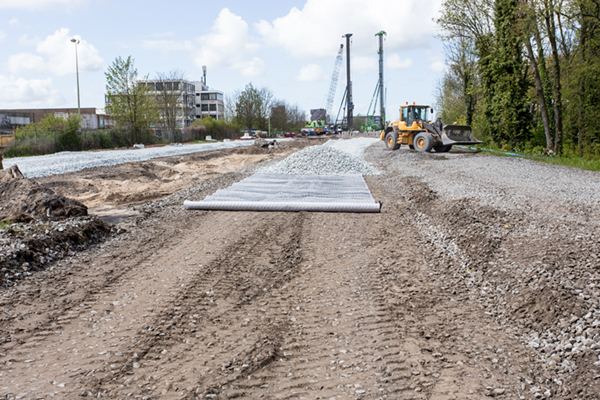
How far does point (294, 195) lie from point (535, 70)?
1708 centimetres

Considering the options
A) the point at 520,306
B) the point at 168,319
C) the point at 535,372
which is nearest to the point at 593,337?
the point at 535,372

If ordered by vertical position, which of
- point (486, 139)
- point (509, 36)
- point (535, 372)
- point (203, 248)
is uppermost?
point (509, 36)

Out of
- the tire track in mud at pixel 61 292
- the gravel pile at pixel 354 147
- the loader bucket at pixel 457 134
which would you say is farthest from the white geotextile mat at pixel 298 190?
the gravel pile at pixel 354 147

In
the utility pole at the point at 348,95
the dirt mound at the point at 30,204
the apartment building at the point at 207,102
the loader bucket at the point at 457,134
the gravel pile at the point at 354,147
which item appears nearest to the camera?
the dirt mound at the point at 30,204

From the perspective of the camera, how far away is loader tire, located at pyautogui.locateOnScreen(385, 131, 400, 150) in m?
25.9

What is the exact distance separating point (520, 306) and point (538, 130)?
24661 mm

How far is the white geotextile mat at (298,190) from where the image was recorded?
10.6m

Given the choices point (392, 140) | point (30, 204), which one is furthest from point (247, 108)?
point (30, 204)

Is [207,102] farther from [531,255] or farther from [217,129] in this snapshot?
[531,255]

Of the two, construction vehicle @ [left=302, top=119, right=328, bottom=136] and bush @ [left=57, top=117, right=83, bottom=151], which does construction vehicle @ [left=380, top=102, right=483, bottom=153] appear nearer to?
bush @ [left=57, top=117, right=83, bottom=151]

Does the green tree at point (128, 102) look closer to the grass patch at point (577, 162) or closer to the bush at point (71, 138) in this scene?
the bush at point (71, 138)

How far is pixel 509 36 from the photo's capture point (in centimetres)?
2323

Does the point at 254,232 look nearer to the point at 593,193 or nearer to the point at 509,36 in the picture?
the point at 593,193

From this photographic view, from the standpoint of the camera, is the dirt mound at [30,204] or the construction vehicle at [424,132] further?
the construction vehicle at [424,132]
